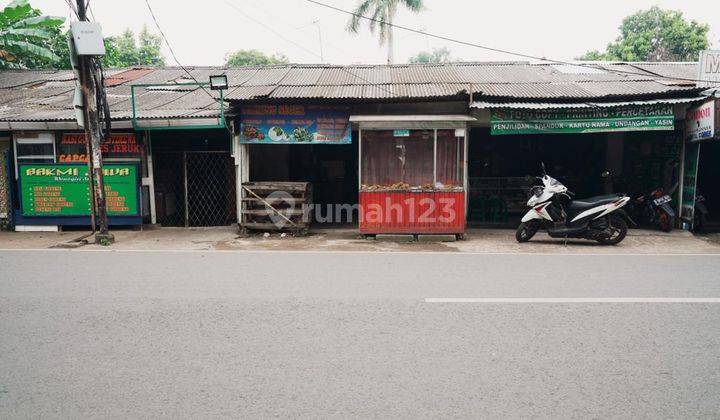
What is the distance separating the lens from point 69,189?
1102cm

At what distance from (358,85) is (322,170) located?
4.01m

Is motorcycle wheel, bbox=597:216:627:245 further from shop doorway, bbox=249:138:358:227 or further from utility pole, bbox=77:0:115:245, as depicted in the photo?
utility pole, bbox=77:0:115:245

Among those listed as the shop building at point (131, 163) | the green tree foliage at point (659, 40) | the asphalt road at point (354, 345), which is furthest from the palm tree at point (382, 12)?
the asphalt road at point (354, 345)

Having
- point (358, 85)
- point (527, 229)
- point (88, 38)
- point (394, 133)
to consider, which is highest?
point (88, 38)

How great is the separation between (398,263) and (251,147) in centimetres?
683

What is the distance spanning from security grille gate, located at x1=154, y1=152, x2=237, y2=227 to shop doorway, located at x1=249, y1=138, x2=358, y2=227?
183 centimetres

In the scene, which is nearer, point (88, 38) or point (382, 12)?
point (88, 38)

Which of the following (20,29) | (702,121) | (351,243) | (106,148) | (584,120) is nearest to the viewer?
(351,243)

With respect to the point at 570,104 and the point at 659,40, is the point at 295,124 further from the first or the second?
the point at 659,40

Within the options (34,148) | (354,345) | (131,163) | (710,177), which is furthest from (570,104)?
(34,148)

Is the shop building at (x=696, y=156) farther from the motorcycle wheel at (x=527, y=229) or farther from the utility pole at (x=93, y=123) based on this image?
the utility pole at (x=93, y=123)

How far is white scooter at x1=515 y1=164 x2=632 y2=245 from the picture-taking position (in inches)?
353

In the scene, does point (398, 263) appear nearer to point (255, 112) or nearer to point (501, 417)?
point (501, 417)

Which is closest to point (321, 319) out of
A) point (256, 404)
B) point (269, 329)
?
point (269, 329)
